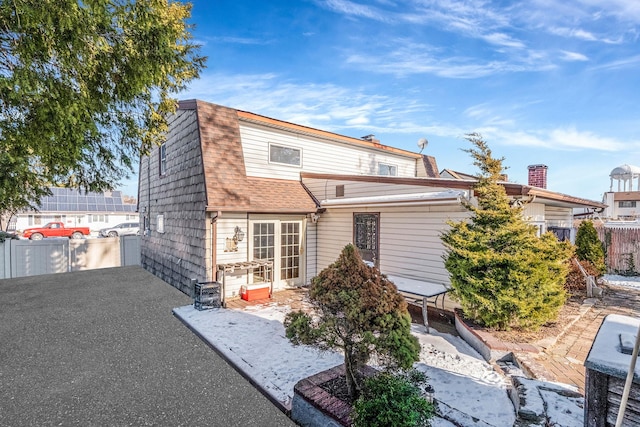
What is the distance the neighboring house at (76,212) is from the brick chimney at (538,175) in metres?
32.5

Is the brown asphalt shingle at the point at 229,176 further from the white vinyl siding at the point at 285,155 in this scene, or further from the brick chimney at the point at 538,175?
the brick chimney at the point at 538,175

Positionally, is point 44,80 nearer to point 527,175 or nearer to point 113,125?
point 113,125

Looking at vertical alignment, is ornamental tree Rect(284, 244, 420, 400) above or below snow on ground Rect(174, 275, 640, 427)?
above

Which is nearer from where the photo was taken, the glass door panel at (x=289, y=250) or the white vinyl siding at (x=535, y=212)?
the white vinyl siding at (x=535, y=212)

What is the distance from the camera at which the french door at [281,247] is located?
8.75 m

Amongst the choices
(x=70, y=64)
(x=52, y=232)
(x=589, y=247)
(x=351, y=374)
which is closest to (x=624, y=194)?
(x=589, y=247)

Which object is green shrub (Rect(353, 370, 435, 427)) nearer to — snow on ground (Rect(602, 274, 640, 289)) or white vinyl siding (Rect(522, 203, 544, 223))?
white vinyl siding (Rect(522, 203, 544, 223))

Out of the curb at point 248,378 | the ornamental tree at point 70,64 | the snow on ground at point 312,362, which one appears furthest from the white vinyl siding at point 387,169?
the curb at point 248,378

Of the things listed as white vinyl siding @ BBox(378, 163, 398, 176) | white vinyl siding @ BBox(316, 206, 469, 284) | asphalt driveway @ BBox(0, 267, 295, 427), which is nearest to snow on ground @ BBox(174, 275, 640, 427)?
asphalt driveway @ BBox(0, 267, 295, 427)

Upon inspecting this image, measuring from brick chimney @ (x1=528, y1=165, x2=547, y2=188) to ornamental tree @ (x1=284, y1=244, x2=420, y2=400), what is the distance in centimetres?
1035

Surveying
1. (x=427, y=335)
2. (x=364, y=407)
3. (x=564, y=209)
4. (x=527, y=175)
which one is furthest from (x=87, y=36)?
(x=564, y=209)

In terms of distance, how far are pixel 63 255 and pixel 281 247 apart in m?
9.85

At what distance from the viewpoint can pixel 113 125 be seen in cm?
781

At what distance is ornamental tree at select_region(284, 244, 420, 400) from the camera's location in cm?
306
